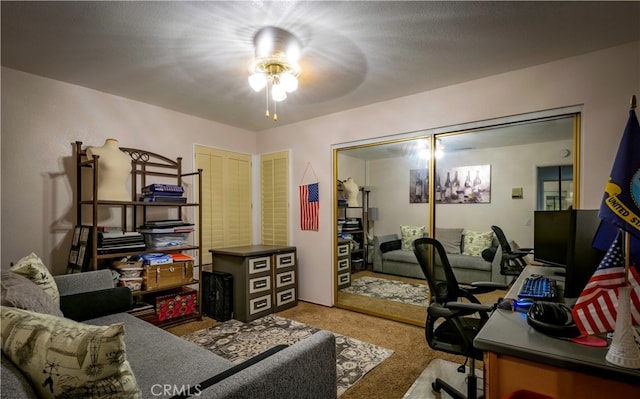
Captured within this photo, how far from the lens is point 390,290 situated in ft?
13.6

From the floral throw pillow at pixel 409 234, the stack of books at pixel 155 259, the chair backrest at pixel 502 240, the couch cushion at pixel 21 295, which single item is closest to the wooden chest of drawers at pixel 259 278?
the stack of books at pixel 155 259

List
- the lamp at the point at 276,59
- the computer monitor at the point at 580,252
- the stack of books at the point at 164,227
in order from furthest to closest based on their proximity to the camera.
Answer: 1. the stack of books at the point at 164,227
2. the lamp at the point at 276,59
3. the computer monitor at the point at 580,252

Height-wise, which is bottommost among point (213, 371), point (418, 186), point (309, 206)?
point (213, 371)

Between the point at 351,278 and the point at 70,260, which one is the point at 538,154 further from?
the point at 70,260

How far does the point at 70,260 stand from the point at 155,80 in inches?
73.1

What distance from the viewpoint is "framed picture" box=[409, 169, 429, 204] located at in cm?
379

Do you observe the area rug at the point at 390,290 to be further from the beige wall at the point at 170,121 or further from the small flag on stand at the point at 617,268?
the small flag on stand at the point at 617,268

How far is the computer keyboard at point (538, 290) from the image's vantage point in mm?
1601

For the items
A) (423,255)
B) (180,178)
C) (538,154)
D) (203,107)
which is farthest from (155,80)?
(538,154)

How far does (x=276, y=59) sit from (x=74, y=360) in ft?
6.42

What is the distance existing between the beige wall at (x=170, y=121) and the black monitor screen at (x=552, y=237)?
332mm

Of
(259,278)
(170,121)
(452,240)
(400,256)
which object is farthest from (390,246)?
(170,121)

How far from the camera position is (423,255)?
80.7 inches

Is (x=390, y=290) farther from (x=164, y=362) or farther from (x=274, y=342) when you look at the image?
(x=164, y=362)
